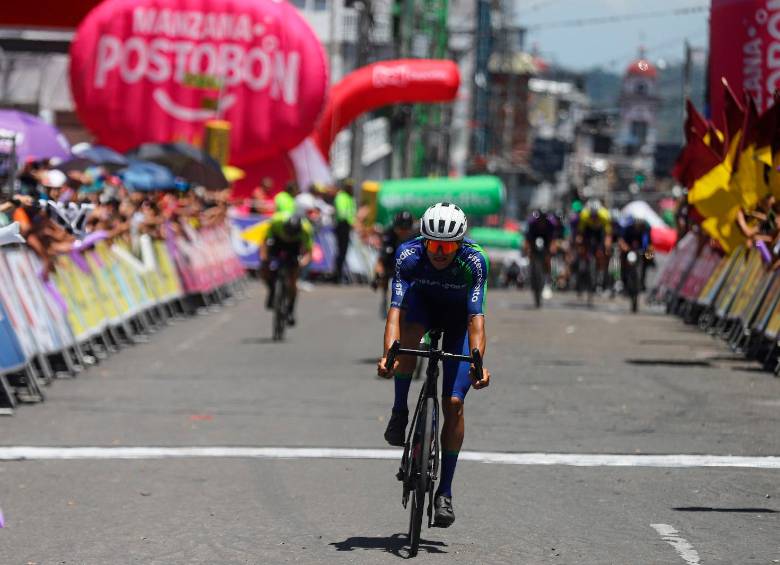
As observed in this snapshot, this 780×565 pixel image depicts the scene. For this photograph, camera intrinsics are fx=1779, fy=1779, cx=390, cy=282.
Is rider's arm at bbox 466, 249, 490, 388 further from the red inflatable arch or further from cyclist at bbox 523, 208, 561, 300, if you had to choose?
the red inflatable arch

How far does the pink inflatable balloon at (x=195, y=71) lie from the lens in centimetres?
4112

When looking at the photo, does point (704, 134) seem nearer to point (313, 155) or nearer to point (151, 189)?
point (151, 189)

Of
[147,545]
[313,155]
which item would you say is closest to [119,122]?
[313,155]

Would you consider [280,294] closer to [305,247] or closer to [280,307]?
[280,307]

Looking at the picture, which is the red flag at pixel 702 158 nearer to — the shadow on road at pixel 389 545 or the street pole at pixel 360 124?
the shadow on road at pixel 389 545

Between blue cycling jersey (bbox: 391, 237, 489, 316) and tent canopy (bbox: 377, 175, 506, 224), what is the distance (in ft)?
128

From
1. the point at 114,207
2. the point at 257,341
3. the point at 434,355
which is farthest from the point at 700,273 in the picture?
the point at 434,355

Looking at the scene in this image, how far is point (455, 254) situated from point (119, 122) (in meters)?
33.0

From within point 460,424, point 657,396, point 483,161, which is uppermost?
point 460,424

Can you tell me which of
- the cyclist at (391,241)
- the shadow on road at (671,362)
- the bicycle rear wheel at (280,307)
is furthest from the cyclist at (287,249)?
the shadow on road at (671,362)

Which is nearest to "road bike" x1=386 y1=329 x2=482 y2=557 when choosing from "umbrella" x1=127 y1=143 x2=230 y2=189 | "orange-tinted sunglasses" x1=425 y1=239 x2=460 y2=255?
"orange-tinted sunglasses" x1=425 y1=239 x2=460 y2=255

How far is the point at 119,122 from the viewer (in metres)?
41.2

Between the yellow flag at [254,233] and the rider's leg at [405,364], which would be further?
the yellow flag at [254,233]

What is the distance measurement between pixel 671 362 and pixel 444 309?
34.7ft
